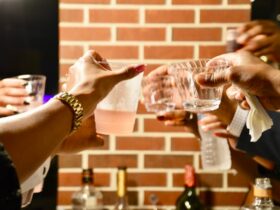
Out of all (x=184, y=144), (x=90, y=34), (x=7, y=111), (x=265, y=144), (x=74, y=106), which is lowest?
(x=184, y=144)

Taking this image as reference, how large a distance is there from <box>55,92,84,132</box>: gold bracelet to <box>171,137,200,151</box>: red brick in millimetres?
1016

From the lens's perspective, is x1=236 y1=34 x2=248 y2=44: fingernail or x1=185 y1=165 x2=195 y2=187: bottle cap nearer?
x1=236 y1=34 x2=248 y2=44: fingernail

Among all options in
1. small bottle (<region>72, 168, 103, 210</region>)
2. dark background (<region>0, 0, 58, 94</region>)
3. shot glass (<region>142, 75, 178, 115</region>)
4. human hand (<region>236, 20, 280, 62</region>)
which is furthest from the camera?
dark background (<region>0, 0, 58, 94</region>)

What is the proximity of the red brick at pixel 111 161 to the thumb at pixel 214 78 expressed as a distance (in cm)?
94

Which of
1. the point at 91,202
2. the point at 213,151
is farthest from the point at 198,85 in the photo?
the point at 91,202

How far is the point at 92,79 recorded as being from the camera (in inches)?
39.9

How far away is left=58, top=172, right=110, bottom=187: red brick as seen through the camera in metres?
1.90

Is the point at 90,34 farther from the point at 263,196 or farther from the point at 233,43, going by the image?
the point at 263,196

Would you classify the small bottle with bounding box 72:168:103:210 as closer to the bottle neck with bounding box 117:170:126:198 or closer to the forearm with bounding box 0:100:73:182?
the bottle neck with bounding box 117:170:126:198

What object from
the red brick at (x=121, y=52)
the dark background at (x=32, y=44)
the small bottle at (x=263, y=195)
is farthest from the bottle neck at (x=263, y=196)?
the dark background at (x=32, y=44)

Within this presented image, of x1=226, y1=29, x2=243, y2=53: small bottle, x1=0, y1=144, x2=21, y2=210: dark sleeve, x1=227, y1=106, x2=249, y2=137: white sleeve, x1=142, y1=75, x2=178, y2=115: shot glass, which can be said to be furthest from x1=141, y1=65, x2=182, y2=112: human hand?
x1=0, y1=144, x2=21, y2=210: dark sleeve

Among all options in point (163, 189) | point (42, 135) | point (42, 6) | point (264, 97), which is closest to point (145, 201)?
point (163, 189)

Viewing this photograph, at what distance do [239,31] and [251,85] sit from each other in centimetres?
68

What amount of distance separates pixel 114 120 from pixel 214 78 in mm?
264
